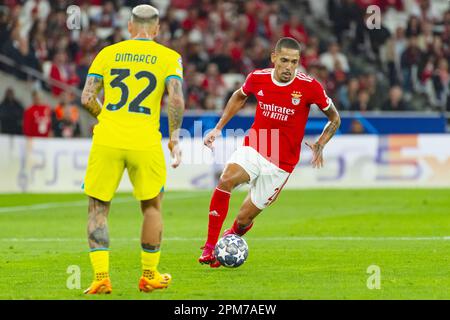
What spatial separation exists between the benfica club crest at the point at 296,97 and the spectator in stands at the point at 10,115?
14.3 meters

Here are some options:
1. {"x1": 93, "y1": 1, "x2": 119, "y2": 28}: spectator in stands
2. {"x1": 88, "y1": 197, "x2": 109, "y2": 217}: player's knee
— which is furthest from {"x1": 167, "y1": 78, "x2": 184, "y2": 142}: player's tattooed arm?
{"x1": 93, "y1": 1, "x2": 119, "y2": 28}: spectator in stands

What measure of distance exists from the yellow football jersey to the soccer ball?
231cm

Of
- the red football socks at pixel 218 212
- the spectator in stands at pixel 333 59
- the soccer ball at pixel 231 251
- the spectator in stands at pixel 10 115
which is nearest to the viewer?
the soccer ball at pixel 231 251

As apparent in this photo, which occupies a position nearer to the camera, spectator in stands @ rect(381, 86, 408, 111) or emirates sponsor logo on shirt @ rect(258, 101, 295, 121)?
emirates sponsor logo on shirt @ rect(258, 101, 295, 121)

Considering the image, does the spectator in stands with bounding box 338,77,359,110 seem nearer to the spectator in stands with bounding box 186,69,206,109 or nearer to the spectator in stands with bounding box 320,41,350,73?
the spectator in stands with bounding box 320,41,350,73

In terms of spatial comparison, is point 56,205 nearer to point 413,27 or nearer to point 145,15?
point 145,15

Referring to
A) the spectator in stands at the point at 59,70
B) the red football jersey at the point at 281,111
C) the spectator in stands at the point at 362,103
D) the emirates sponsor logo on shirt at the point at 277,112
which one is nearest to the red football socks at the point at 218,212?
the red football jersey at the point at 281,111

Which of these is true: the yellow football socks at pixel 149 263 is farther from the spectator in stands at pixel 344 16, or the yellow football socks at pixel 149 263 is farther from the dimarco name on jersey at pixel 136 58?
the spectator in stands at pixel 344 16

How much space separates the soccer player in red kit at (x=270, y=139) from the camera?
12117 mm

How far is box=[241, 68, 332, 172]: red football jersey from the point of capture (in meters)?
12.2

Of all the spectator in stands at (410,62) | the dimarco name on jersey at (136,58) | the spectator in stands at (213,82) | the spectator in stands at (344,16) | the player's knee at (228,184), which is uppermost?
the spectator in stands at (344,16)

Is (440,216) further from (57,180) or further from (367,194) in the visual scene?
(57,180)

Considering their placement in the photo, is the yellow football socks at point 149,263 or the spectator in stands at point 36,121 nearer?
the yellow football socks at point 149,263

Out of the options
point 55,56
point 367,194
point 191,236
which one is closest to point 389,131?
point 367,194
